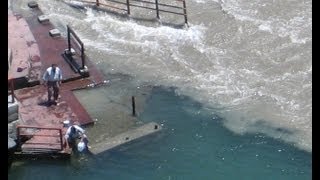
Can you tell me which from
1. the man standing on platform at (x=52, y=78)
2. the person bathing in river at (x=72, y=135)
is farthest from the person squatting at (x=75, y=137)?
the man standing on platform at (x=52, y=78)

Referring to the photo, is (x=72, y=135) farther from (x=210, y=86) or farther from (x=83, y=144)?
(x=210, y=86)

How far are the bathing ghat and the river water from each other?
0.44 meters

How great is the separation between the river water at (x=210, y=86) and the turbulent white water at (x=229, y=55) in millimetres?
40

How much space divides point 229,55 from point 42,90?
25.1 feet

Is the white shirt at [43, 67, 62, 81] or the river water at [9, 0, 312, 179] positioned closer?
the river water at [9, 0, 312, 179]

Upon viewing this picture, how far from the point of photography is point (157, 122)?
57.3ft

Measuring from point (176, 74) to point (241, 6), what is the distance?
21.4 feet

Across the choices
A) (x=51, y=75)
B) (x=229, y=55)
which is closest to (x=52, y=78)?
(x=51, y=75)

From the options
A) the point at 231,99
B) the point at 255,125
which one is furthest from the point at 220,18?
the point at 255,125

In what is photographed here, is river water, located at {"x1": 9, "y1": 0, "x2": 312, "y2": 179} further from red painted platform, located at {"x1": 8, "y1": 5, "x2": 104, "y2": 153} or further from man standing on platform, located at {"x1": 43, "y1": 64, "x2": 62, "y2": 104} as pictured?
man standing on platform, located at {"x1": 43, "y1": 64, "x2": 62, "y2": 104}

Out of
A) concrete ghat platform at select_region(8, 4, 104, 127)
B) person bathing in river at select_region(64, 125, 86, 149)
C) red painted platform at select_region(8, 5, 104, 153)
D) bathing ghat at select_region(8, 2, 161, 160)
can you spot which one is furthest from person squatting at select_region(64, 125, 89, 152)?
concrete ghat platform at select_region(8, 4, 104, 127)

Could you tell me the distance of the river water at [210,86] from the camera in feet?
50.8

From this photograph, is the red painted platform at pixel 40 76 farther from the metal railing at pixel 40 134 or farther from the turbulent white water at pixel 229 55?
the turbulent white water at pixel 229 55

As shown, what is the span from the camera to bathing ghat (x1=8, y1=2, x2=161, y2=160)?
51.3ft
